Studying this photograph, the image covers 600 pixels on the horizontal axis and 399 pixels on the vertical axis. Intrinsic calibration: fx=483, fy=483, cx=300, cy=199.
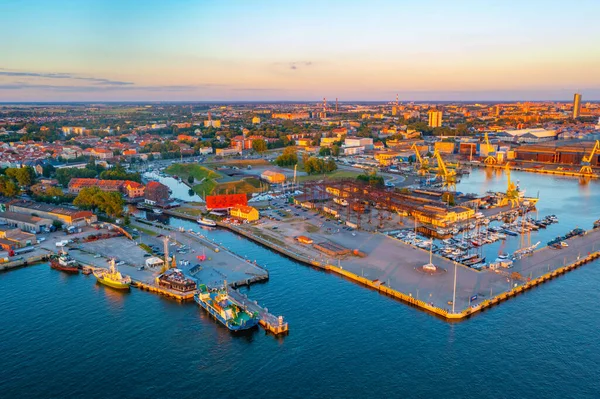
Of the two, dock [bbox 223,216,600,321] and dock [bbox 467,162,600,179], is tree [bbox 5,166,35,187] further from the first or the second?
dock [bbox 467,162,600,179]

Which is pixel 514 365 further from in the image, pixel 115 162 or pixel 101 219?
pixel 115 162

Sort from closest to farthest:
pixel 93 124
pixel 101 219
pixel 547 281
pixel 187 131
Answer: pixel 547 281, pixel 101 219, pixel 187 131, pixel 93 124

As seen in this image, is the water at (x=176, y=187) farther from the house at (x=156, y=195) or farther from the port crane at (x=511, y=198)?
the port crane at (x=511, y=198)

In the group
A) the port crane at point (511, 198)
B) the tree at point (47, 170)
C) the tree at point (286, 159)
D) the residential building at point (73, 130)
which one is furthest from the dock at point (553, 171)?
the residential building at point (73, 130)

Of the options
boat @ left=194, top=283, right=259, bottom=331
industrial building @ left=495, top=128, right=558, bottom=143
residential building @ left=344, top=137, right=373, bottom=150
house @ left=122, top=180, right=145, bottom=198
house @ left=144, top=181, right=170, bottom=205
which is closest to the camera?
boat @ left=194, top=283, right=259, bottom=331

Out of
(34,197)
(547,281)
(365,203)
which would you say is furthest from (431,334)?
(34,197)

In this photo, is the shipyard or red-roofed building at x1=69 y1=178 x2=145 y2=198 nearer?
the shipyard

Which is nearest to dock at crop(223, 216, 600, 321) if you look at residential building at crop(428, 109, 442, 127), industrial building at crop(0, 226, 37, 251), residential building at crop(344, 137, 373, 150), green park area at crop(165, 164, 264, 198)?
industrial building at crop(0, 226, 37, 251)
